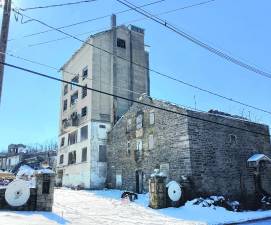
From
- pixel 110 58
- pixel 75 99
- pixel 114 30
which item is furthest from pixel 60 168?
pixel 114 30

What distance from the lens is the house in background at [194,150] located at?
945 inches

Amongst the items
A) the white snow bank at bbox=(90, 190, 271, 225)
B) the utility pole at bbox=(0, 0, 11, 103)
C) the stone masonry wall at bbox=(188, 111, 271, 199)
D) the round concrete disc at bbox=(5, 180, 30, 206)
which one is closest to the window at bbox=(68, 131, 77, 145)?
the stone masonry wall at bbox=(188, 111, 271, 199)

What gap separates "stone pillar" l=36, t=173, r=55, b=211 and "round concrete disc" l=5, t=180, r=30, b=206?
Answer: 54cm

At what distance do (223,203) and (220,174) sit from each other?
2763mm

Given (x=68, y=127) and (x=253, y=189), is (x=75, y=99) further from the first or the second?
(x=253, y=189)

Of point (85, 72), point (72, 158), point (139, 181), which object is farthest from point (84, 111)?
point (139, 181)

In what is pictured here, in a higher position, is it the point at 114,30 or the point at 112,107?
the point at 114,30

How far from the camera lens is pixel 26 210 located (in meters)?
15.1

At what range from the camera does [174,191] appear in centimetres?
2067

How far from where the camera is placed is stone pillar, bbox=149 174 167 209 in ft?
65.5

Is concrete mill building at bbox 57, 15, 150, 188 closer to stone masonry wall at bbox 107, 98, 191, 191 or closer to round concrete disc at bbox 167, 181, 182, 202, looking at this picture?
stone masonry wall at bbox 107, 98, 191, 191

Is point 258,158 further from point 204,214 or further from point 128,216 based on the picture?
point 128,216

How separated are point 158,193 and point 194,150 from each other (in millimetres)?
5230

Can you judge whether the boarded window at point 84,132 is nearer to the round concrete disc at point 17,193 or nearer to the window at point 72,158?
the window at point 72,158
